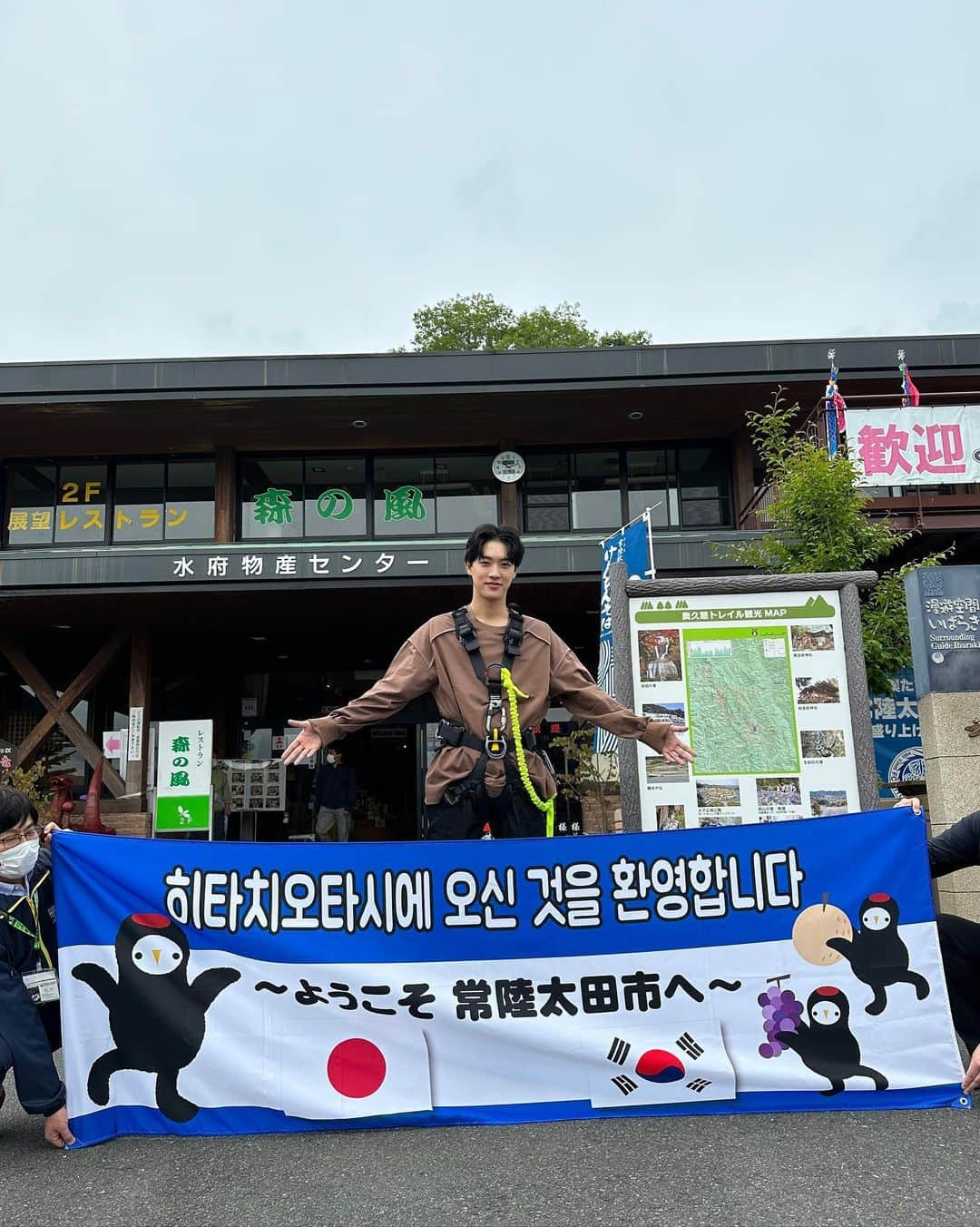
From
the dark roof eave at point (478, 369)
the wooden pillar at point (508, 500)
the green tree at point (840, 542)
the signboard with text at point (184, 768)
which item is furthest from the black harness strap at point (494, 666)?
the wooden pillar at point (508, 500)

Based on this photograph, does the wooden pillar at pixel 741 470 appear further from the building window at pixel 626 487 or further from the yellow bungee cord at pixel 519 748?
the yellow bungee cord at pixel 519 748

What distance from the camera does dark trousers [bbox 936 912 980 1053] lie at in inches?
143

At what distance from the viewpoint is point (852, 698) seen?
5.34 m

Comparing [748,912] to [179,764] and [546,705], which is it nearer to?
[546,705]

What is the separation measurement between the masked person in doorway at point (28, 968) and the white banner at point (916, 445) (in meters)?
9.54

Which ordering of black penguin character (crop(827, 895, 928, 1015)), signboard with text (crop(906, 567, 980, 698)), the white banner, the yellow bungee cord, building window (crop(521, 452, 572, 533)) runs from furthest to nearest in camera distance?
building window (crop(521, 452, 572, 533))
the white banner
signboard with text (crop(906, 567, 980, 698))
the yellow bungee cord
black penguin character (crop(827, 895, 928, 1015))

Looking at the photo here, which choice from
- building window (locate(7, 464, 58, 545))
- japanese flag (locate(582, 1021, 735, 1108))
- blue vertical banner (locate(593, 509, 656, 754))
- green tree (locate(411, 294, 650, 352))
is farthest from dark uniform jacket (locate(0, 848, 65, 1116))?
green tree (locate(411, 294, 650, 352))

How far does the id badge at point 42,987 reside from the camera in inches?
134

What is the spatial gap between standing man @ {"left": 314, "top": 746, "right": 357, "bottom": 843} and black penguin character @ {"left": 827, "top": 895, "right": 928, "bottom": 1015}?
10.2 m

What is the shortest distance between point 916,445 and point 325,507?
8193 mm

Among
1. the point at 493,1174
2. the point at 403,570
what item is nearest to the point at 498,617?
the point at 493,1174

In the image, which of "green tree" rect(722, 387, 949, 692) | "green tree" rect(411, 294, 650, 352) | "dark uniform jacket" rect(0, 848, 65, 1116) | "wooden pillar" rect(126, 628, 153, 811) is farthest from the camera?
"green tree" rect(411, 294, 650, 352)

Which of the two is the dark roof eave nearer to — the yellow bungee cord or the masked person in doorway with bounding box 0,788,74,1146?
the yellow bungee cord

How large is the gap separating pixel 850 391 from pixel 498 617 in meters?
11.0
